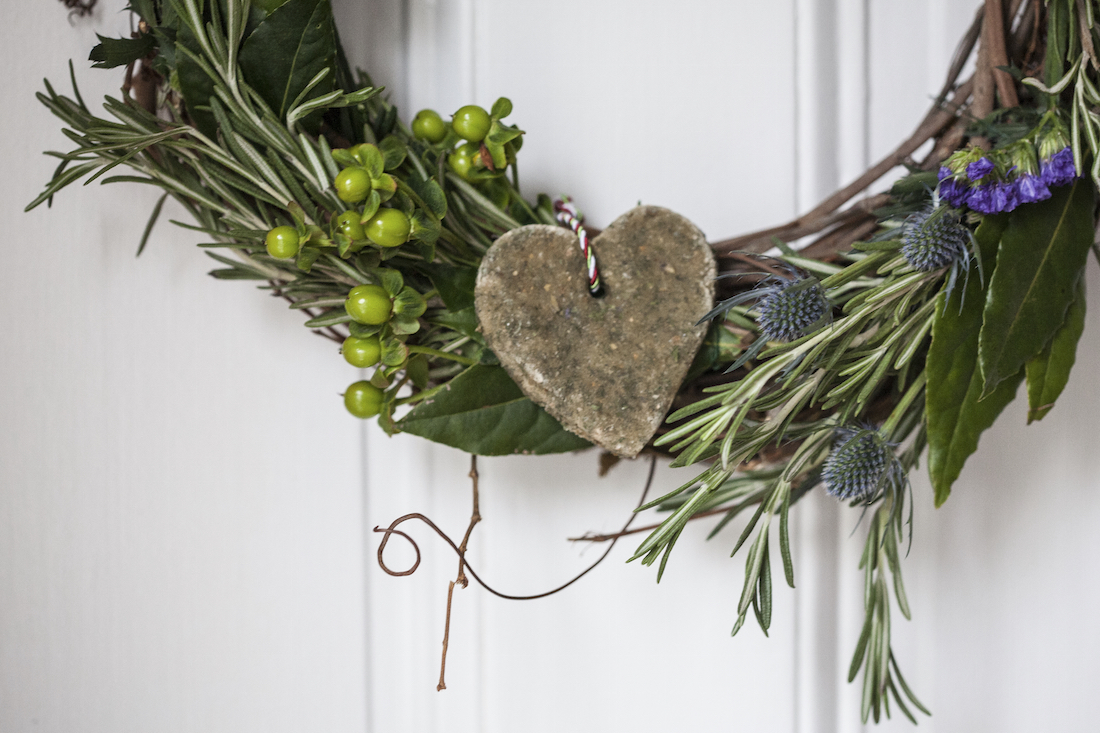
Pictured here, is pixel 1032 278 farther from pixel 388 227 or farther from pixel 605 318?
pixel 388 227

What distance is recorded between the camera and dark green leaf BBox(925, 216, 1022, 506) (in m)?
0.41

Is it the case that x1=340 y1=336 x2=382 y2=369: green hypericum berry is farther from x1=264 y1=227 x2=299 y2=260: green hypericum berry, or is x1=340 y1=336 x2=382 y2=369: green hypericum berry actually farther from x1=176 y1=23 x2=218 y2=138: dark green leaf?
→ x1=176 y1=23 x2=218 y2=138: dark green leaf

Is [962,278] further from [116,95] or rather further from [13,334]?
[13,334]

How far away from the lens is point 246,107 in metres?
0.44

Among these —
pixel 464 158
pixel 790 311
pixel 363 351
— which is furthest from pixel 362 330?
pixel 790 311

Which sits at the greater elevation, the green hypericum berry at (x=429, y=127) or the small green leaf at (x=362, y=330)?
the green hypericum berry at (x=429, y=127)

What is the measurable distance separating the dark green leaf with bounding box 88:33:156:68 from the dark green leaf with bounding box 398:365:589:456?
0.27 meters

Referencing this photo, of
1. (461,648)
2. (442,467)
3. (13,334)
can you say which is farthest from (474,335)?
(13,334)

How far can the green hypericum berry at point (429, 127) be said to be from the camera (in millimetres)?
491

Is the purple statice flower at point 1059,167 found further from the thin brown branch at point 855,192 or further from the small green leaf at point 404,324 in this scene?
the small green leaf at point 404,324

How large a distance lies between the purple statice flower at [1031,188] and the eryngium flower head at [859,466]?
0.15 m

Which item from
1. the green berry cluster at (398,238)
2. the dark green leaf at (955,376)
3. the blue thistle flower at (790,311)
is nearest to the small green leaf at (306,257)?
the green berry cluster at (398,238)

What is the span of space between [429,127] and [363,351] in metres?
0.16

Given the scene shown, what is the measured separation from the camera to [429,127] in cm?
49
